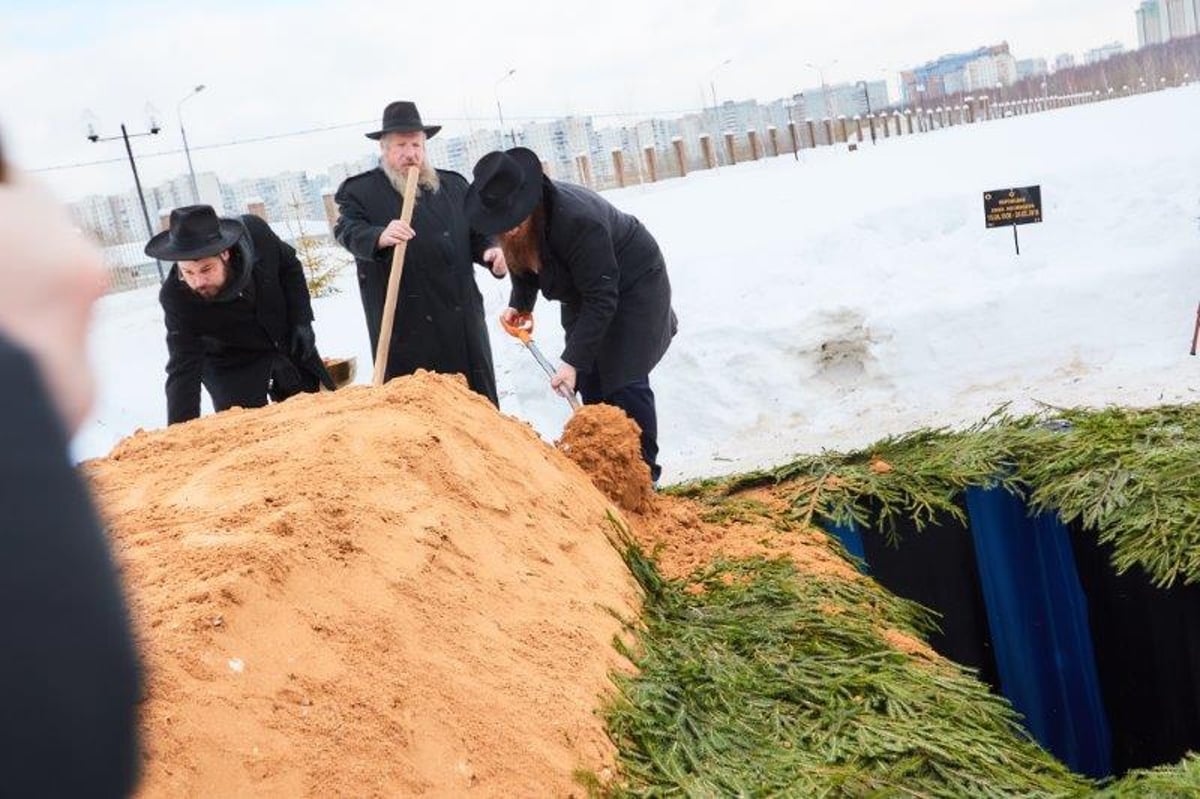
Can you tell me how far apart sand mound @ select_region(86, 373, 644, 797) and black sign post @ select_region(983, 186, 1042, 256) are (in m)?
7.01

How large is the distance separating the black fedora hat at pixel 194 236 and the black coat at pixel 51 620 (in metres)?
3.95

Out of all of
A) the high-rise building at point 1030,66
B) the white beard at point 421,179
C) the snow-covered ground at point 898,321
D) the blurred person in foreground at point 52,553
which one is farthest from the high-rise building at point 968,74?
the blurred person in foreground at point 52,553

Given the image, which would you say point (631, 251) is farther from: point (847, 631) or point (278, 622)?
point (278, 622)

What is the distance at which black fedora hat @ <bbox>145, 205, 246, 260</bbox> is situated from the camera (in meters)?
4.45

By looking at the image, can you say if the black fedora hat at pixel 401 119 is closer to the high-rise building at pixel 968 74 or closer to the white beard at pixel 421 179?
the white beard at pixel 421 179

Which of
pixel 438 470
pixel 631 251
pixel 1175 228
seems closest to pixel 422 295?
pixel 631 251

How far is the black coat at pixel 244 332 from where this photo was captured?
15.5 feet

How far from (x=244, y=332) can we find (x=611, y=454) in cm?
174

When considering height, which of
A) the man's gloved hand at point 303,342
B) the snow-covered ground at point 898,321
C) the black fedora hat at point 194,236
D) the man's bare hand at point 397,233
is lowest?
the snow-covered ground at point 898,321

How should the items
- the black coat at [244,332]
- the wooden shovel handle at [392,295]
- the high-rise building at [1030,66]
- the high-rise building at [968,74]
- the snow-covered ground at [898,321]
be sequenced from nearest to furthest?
the wooden shovel handle at [392,295] < the black coat at [244,332] < the snow-covered ground at [898,321] < the high-rise building at [968,74] < the high-rise building at [1030,66]

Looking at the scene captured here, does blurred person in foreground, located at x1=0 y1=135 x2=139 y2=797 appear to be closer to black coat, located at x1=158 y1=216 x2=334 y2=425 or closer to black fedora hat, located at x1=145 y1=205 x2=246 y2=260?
black fedora hat, located at x1=145 y1=205 x2=246 y2=260

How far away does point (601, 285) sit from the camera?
459 cm

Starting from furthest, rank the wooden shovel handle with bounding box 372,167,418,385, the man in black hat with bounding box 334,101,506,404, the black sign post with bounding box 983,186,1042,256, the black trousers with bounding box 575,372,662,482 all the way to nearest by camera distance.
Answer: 1. the black sign post with bounding box 983,186,1042,256
2. the man in black hat with bounding box 334,101,506,404
3. the black trousers with bounding box 575,372,662,482
4. the wooden shovel handle with bounding box 372,167,418,385

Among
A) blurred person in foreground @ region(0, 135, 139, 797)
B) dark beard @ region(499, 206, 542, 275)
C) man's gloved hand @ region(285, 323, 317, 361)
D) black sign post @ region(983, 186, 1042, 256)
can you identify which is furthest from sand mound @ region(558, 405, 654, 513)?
black sign post @ region(983, 186, 1042, 256)
